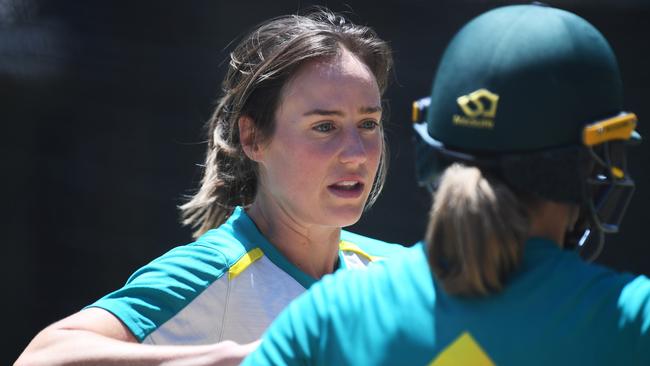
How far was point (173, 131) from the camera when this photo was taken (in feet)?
11.2

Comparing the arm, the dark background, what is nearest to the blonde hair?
the arm

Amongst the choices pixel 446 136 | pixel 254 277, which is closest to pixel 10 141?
pixel 254 277

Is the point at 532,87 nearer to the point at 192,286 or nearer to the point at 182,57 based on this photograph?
the point at 192,286

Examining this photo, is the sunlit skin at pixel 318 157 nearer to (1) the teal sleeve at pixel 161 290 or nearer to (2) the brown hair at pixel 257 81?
(2) the brown hair at pixel 257 81

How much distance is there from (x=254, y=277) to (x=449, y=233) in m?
0.88

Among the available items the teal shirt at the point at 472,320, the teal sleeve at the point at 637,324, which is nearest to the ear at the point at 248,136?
the teal shirt at the point at 472,320

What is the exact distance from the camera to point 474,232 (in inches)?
40.5

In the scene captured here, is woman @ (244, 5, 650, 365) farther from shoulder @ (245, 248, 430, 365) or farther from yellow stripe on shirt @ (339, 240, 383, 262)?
yellow stripe on shirt @ (339, 240, 383, 262)

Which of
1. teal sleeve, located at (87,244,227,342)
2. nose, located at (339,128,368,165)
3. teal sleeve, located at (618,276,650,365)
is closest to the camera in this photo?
teal sleeve, located at (618,276,650,365)

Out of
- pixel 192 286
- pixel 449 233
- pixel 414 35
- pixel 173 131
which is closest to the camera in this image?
pixel 449 233

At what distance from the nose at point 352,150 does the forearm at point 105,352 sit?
57 centimetres

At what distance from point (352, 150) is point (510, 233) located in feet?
3.03

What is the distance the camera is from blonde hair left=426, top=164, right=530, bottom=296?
1.03m

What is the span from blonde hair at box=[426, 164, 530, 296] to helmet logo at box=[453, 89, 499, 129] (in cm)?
6
